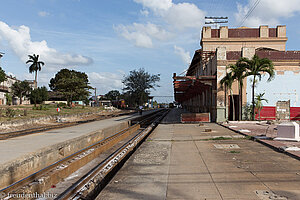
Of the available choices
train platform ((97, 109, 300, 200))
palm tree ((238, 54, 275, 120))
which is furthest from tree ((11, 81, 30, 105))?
train platform ((97, 109, 300, 200))

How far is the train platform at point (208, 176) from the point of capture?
5457mm

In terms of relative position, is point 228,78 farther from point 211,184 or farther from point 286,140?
point 211,184

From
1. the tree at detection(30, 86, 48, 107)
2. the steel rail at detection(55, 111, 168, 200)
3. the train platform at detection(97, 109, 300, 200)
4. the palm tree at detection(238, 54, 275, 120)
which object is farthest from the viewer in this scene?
the tree at detection(30, 86, 48, 107)

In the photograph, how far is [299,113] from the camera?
24.5 metres

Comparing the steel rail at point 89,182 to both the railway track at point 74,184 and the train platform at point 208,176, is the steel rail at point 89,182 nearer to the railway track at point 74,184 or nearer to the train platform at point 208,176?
the railway track at point 74,184

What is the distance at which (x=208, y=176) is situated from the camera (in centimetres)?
678

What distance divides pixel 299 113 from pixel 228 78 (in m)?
7.57

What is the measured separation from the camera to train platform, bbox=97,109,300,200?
5457mm

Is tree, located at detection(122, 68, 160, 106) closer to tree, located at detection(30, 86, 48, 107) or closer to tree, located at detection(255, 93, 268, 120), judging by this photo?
tree, located at detection(30, 86, 48, 107)

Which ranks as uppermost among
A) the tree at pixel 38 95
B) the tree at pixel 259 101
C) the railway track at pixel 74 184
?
the tree at pixel 38 95

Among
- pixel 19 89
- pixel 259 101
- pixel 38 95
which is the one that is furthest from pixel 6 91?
pixel 259 101

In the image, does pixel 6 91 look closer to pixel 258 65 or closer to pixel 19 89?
pixel 19 89

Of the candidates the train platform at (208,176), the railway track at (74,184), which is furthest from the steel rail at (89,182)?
the train platform at (208,176)

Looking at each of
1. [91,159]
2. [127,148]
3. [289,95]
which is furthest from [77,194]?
[289,95]
